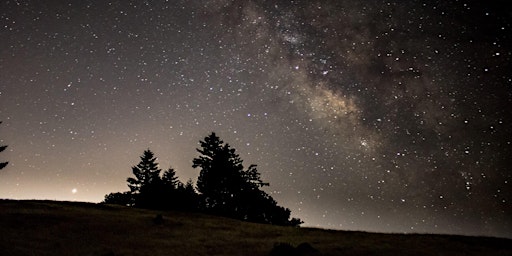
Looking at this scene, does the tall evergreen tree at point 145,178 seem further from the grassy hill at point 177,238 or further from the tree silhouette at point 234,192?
the grassy hill at point 177,238

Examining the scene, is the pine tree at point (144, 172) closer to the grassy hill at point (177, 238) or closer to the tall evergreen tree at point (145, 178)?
the tall evergreen tree at point (145, 178)

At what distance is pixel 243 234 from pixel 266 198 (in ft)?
87.9

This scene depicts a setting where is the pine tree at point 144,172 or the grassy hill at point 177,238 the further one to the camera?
the pine tree at point 144,172

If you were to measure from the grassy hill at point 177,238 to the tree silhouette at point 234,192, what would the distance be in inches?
879

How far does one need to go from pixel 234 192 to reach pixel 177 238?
90.5ft

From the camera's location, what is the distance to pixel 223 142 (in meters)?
47.0

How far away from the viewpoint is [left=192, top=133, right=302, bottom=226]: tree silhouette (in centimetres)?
4212

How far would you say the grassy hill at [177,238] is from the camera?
44.2ft

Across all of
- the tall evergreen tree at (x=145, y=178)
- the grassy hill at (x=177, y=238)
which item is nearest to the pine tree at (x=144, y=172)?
the tall evergreen tree at (x=145, y=178)

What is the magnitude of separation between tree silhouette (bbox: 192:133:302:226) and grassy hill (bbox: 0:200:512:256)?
879 inches

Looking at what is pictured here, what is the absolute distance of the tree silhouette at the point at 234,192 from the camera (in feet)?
138

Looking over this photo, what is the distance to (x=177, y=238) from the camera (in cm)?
1565

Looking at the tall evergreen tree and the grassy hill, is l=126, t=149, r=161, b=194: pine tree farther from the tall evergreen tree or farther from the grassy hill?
the grassy hill

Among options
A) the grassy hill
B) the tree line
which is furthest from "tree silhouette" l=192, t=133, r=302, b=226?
the grassy hill
